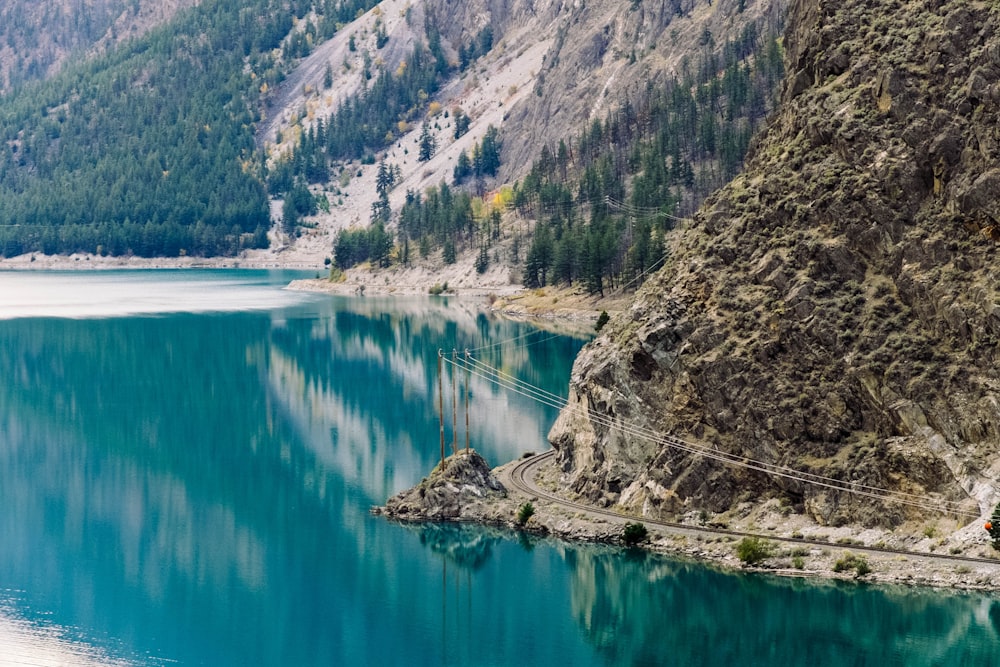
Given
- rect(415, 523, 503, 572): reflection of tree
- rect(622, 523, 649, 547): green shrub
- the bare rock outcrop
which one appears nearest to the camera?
rect(622, 523, 649, 547): green shrub

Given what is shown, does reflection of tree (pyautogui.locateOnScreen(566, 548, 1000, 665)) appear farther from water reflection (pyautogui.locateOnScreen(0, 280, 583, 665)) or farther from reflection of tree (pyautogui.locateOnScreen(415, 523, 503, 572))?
water reflection (pyautogui.locateOnScreen(0, 280, 583, 665))

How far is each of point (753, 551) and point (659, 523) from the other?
21.1ft

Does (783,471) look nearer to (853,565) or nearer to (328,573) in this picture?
(853,565)

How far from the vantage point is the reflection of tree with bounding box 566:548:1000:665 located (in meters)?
52.6

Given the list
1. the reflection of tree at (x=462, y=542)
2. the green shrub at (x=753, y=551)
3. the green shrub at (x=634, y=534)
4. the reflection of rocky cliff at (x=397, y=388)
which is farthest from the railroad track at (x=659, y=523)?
the reflection of rocky cliff at (x=397, y=388)

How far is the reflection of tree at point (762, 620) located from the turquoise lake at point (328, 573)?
0.32 ft

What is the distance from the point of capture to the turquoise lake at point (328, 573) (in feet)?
178

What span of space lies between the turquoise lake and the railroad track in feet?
7.91

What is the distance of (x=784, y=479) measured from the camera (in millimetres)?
62375

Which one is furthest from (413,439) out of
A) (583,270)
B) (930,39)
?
(583,270)

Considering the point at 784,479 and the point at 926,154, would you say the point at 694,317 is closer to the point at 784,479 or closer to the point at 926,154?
the point at 784,479

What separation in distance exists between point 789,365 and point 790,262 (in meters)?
5.38

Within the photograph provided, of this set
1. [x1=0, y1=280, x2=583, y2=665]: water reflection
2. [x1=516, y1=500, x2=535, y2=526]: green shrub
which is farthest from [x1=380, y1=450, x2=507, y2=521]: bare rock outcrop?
[x1=516, y1=500, x2=535, y2=526]: green shrub

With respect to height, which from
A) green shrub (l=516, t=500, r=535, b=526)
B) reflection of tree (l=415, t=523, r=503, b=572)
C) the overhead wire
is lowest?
reflection of tree (l=415, t=523, r=503, b=572)
